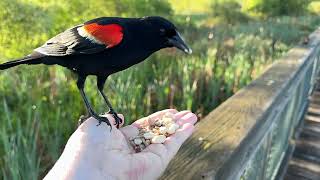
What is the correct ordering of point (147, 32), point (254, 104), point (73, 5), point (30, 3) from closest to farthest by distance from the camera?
1. point (147, 32)
2. point (254, 104)
3. point (30, 3)
4. point (73, 5)

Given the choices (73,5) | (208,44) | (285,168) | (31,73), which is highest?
(73,5)

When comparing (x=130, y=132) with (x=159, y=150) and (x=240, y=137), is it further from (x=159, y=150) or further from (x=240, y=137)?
(x=240, y=137)

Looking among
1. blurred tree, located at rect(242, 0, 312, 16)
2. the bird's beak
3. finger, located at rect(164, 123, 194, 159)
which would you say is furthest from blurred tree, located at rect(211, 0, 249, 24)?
finger, located at rect(164, 123, 194, 159)

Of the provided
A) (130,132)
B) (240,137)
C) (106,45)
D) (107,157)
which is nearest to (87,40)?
(106,45)

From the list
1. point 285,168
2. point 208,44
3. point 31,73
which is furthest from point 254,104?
point 208,44

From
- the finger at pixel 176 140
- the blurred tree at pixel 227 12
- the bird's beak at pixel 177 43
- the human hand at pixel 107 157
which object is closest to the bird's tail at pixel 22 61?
the human hand at pixel 107 157

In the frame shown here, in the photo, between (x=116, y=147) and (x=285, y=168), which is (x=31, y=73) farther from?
(x=285, y=168)
